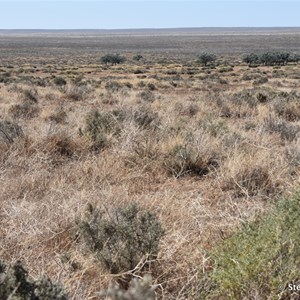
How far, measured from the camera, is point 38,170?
5.47 metres

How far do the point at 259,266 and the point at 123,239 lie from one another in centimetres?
104

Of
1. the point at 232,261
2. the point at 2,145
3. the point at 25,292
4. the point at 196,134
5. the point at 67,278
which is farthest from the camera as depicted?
the point at 196,134

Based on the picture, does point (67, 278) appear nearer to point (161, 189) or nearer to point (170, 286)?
point (170, 286)

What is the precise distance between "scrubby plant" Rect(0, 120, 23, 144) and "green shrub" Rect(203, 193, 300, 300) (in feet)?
14.9

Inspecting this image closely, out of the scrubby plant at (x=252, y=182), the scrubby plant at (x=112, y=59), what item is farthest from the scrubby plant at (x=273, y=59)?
the scrubby plant at (x=252, y=182)

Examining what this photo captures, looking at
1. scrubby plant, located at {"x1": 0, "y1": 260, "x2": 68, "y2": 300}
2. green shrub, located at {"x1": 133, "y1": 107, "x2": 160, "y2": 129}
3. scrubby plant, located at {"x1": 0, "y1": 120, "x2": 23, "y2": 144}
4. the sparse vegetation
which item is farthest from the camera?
green shrub, located at {"x1": 133, "y1": 107, "x2": 160, "y2": 129}

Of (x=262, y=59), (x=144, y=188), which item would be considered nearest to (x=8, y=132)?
(x=144, y=188)

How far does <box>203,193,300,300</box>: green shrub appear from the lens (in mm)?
2512

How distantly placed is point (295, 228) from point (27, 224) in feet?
7.14

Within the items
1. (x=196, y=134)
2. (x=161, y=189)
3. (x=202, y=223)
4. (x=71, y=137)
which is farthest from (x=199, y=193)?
(x=71, y=137)

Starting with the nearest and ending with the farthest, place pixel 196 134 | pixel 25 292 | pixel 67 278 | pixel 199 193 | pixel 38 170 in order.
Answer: pixel 25 292
pixel 67 278
pixel 199 193
pixel 38 170
pixel 196 134

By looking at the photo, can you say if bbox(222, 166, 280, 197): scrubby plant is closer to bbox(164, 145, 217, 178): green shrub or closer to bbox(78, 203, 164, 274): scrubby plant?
bbox(164, 145, 217, 178): green shrub

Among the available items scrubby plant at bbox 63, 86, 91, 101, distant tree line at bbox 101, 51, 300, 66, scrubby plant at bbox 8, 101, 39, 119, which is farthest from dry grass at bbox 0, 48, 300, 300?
distant tree line at bbox 101, 51, 300, 66

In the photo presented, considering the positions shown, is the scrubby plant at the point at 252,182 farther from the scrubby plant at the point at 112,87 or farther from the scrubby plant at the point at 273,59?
the scrubby plant at the point at 273,59
